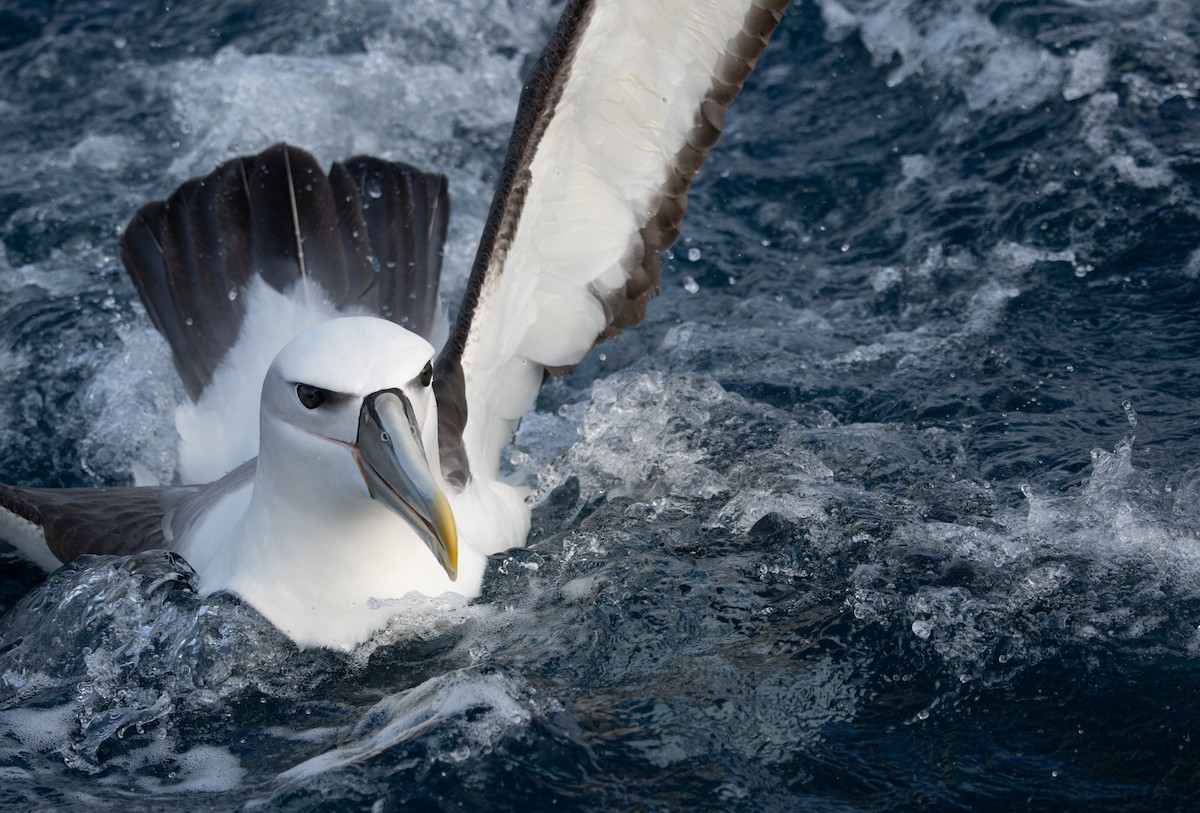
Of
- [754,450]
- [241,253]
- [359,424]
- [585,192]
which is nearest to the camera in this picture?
[359,424]

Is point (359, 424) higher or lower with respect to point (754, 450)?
higher

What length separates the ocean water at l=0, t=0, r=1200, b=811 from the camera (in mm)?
3697

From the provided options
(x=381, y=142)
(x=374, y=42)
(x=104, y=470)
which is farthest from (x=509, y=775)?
(x=374, y=42)

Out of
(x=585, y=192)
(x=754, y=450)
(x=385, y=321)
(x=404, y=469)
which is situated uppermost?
(x=385, y=321)

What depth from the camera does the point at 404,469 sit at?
3.66m

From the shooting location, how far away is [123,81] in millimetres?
9172

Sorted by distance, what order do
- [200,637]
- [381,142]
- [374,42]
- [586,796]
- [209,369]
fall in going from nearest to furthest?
1. [586,796]
2. [200,637]
3. [209,369]
4. [381,142]
5. [374,42]

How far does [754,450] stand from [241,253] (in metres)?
2.48

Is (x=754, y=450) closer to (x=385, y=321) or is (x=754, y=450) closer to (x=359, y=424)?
(x=385, y=321)

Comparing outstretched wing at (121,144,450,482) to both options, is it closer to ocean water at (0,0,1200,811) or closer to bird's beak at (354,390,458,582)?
ocean water at (0,0,1200,811)

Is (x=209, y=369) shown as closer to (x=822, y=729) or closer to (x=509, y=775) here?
(x=509, y=775)

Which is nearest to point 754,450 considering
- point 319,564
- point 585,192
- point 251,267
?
point 585,192

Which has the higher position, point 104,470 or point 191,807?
point 191,807

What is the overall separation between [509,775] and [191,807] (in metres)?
0.89
